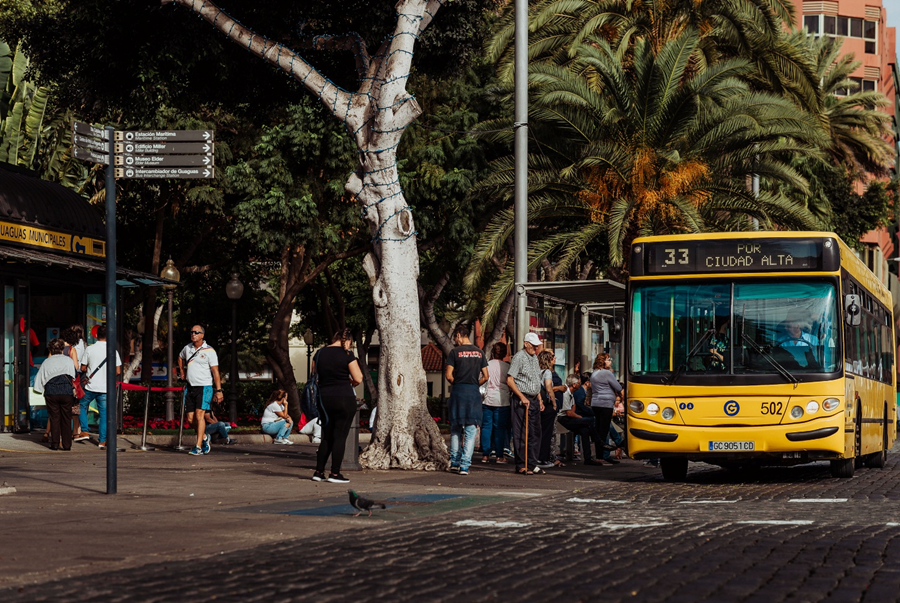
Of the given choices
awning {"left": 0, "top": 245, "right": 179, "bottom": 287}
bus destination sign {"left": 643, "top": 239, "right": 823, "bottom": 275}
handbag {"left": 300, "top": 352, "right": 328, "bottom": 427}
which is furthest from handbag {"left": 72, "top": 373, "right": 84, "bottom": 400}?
bus destination sign {"left": 643, "top": 239, "right": 823, "bottom": 275}

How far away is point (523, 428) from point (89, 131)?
23.2 ft

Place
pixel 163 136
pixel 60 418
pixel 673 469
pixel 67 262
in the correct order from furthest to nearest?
pixel 67 262
pixel 60 418
pixel 673 469
pixel 163 136

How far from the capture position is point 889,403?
72.2 ft

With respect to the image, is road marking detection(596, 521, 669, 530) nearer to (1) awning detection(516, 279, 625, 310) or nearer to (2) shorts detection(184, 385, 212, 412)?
(1) awning detection(516, 279, 625, 310)

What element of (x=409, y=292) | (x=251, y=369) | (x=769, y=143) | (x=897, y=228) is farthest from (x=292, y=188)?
(x=897, y=228)

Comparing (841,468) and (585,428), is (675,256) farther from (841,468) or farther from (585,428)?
(585,428)

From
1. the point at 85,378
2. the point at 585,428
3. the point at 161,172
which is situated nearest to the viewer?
the point at 161,172

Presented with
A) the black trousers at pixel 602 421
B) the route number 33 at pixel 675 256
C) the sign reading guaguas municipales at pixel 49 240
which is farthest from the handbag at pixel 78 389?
the route number 33 at pixel 675 256

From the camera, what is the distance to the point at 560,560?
8008 mm

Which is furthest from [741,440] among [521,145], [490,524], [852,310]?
[521,145]

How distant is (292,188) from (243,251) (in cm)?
594

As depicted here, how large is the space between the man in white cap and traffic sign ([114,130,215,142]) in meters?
5.71

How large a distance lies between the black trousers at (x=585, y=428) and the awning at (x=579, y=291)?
1785 mm

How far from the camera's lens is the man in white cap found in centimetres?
1675
